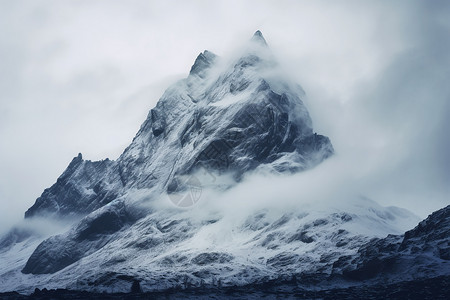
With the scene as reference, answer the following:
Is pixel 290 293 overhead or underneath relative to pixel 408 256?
underneath

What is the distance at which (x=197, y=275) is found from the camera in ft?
583

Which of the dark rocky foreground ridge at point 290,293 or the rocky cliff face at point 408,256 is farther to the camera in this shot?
the rocky cliff face at point 408,256

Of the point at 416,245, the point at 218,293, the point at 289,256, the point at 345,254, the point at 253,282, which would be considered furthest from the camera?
the point at 289,256

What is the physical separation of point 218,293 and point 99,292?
3513cm

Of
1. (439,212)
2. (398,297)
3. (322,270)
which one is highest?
(439,212)

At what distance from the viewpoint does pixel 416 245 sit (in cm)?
15400

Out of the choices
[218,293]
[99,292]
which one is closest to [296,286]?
[218,293]

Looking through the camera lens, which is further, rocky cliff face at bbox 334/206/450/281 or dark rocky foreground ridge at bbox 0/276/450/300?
rocky cliff face at bbox 334/206/450/281

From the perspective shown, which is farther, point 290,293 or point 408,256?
point 408,256

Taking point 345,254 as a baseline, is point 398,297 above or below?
below

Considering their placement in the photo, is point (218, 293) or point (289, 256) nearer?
point (218, 293)

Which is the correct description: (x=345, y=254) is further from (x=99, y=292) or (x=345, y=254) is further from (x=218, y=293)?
(x=99, y=292)

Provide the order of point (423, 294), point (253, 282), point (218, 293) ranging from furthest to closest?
1. point (253, 282)
2. point (218, 293)
3. point (423, 294)

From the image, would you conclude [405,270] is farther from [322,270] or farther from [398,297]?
[322,270]
